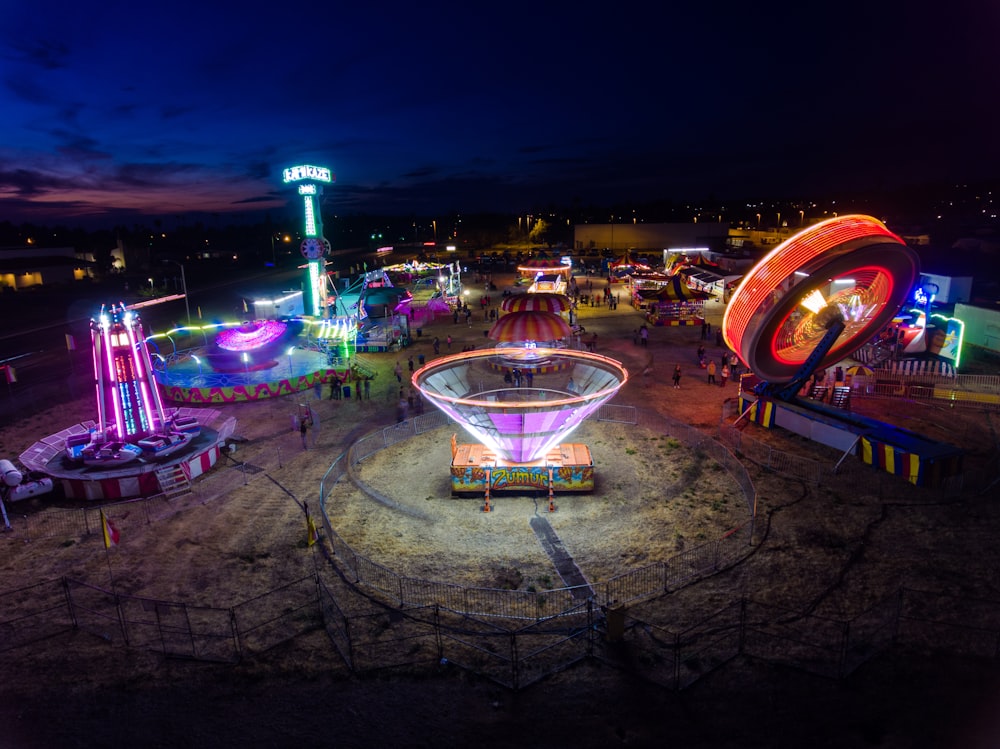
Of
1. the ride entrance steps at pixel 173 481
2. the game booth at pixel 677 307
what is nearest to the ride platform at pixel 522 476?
the ride entrance steps at pixel 173 481

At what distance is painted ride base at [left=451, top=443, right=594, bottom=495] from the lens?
19234 mm

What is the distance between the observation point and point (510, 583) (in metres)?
14.7

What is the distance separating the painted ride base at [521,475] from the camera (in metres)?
19.2

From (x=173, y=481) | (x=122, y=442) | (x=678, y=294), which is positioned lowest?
(x=173, y=481)

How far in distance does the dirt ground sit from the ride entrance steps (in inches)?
21.9

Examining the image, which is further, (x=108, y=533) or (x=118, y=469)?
(x=118, y=469)

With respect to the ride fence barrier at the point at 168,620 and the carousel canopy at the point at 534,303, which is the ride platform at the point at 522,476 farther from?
the carousel canopy at the point at 534,303

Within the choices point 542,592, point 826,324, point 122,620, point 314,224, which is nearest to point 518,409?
point 542,592

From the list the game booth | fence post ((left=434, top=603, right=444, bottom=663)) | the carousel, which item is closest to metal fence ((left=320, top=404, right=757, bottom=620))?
fence post ((left=434, top=603, right=444, bottom=663))

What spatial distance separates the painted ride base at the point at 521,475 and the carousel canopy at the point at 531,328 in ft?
38.1

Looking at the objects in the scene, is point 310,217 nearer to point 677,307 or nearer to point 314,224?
point 314,224

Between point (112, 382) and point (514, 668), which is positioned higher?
point (112, 382)

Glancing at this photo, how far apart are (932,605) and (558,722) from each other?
352 inches

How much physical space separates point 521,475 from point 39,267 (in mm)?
91340
